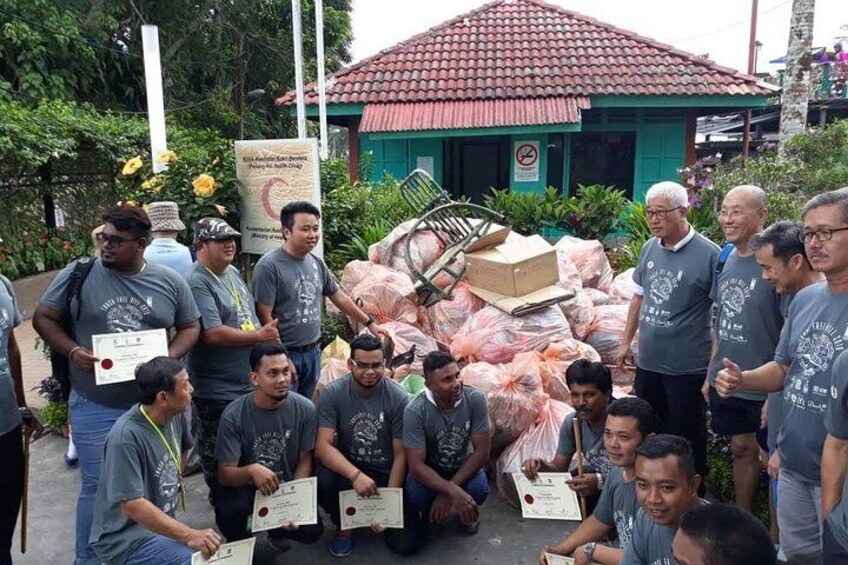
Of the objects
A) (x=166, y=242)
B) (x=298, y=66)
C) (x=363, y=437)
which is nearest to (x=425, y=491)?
(x=363, y=437)

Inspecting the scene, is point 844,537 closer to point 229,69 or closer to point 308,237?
point 308,237

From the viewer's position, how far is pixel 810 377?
2.20 m

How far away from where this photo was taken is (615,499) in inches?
98.7

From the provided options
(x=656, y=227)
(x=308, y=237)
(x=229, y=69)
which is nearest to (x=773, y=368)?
(x=656, y=227)

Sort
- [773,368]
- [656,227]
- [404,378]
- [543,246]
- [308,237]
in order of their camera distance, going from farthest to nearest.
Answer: [543,246], [404,378], [308,237], [656,227], [773,368]

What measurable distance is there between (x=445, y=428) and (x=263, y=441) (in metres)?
0.90

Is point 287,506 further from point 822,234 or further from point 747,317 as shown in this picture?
point 822,234

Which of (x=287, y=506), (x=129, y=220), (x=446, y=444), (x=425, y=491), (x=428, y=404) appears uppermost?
(x=129, y=220)

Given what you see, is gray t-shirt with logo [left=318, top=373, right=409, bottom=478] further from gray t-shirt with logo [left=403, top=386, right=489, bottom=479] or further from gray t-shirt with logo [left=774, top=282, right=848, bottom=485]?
gray t-shirt with logo [left=774, top=282, right=848, bottom=485]

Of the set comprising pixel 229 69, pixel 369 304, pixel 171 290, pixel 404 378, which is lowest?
pixel 404 378

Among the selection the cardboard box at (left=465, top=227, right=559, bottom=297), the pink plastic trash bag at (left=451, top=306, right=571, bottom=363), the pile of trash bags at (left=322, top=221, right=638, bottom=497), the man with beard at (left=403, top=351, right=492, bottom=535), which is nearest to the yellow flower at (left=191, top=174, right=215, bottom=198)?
the pile of trash bags at (left=322, top=221, right=638, bottom=497)

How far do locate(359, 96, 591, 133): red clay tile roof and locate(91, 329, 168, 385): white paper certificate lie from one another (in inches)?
310

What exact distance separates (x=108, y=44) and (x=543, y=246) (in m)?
13.8

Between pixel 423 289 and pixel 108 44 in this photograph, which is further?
pixel 108 44
